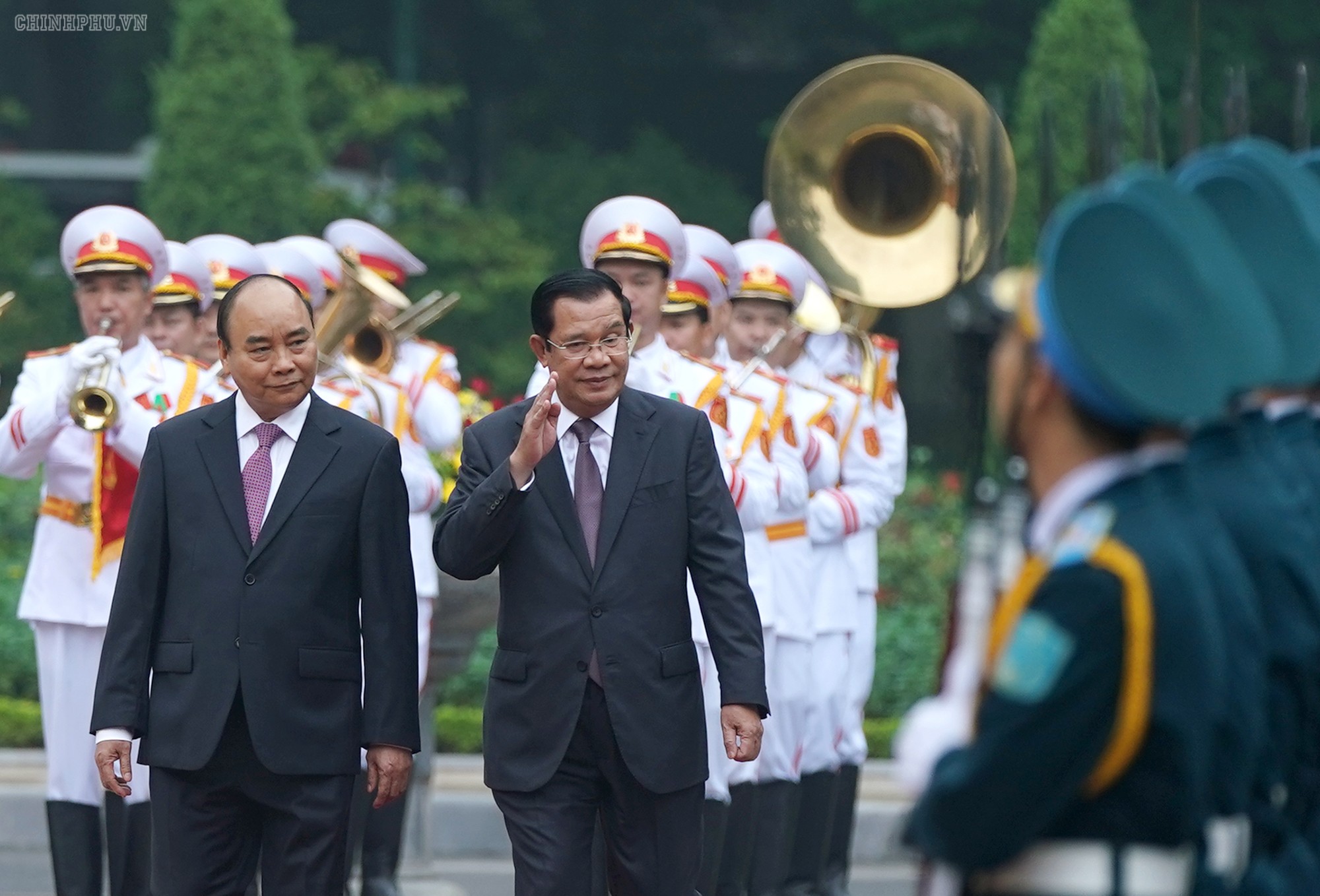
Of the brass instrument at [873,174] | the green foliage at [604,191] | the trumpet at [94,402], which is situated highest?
the green foliage at [604,191]

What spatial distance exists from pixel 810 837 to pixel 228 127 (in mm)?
12437

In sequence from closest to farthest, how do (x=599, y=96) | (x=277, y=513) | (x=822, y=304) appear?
(x=277, y=513)
(x=822, y=304)
(x=599, y=96)

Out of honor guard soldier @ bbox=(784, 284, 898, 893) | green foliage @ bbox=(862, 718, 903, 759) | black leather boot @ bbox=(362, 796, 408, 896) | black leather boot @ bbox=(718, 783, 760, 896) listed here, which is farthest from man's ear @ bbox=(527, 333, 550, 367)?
green foliage @ bbox=(862, 718, 903, 759)

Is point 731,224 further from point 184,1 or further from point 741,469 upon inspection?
point 741,469

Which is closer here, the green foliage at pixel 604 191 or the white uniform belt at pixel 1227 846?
the white uniform belt at pixel 1227 846

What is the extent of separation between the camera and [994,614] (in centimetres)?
315

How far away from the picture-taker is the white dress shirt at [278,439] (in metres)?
5.80

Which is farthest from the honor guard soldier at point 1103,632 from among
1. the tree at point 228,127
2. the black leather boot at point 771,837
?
the tree at point 228,127

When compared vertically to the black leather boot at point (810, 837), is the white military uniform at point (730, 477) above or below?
above

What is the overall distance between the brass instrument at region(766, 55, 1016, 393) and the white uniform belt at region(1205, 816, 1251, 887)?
5253mm

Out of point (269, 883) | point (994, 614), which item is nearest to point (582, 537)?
point (269, 883)

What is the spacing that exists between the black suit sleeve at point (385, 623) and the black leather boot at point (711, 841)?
1.96 meters

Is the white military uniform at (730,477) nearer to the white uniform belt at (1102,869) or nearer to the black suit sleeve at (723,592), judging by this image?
the black suit sleeve at (723,592)

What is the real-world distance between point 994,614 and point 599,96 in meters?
20.3
